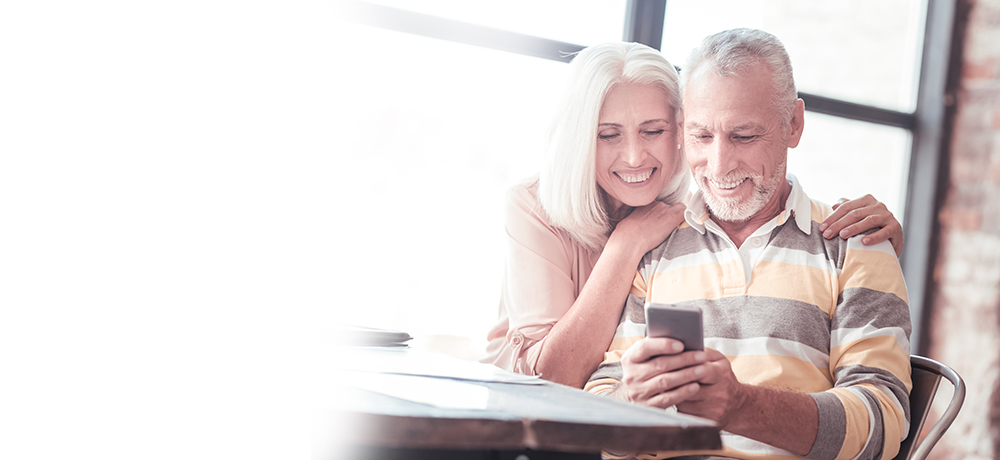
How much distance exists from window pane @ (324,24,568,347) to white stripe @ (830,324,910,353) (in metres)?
1.14

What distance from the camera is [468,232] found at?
8.11 feet

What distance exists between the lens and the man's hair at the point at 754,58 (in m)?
1.55

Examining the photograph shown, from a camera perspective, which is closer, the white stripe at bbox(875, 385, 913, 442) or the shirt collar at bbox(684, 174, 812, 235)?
the white stripe at bbox(875, 385, 913, 442)

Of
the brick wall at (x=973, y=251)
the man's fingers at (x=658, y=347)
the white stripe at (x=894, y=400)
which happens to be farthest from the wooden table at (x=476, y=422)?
the brick wall at (x=973, y=251)

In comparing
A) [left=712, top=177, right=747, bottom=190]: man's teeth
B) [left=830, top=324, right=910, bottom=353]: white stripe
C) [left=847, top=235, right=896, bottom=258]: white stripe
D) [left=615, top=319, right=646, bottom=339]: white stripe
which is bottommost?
[left=615, top=319, right=646, bottom=339]: white stripe

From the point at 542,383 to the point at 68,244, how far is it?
3.67 ft

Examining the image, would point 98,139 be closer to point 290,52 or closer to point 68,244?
point 68,244

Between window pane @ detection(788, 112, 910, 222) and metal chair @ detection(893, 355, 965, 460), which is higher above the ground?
window pane @ detection(788, 112, 910, 222)

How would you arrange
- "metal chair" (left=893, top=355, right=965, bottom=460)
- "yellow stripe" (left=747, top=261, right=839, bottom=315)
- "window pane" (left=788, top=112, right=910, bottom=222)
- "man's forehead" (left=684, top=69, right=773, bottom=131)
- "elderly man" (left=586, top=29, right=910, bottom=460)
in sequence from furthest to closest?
"window pane" (left=788, top=112, right=910, bottom=222) < "man's forehead" (left=684, top=69, right=773, bottom=131) < "yellow stripe" (left=747, top=261, right=839, bottom=315) < "metal chair" (left=893, top=355, right=965, bottom=460) < "elderly man" (left=586, top=29, right=910, bottom=460)

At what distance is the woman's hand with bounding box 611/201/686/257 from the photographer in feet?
5.53

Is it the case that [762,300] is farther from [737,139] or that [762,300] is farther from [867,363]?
[737,139]

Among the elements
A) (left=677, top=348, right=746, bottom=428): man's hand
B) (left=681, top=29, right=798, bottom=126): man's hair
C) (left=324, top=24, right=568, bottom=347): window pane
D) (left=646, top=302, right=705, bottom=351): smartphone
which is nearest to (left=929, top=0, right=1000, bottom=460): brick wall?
(left=324, top=24, right=568, bottom=347): window pane

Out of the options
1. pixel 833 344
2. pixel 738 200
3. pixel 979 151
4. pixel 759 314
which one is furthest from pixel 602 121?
pixel 979 151

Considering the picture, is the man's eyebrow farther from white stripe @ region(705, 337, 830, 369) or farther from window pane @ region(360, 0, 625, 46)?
window pane @ region(360, 0, 625, 46)
